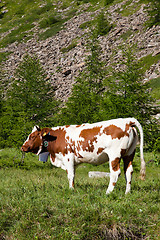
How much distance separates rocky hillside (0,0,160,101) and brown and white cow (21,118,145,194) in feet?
103

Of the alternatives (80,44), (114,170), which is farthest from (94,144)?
(80,44)

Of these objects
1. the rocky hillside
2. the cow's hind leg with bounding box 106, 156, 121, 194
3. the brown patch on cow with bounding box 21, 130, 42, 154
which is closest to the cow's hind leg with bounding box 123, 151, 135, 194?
the cow's hind leg with bounding box 106, 156, 121, 194

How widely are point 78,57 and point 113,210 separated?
50.2 metres

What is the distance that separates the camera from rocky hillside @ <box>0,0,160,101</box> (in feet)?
141

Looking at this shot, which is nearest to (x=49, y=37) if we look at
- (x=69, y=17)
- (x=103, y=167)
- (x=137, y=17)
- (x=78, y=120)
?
(x=69, y=17)

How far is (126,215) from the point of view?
4.54 m

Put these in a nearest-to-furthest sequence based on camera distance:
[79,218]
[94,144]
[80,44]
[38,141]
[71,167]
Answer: [79,218] < [94,144] < [71,167] < [38,141] < [80,44]

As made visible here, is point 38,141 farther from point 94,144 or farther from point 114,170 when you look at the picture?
point 114,170

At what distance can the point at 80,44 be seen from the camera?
57.1 meters

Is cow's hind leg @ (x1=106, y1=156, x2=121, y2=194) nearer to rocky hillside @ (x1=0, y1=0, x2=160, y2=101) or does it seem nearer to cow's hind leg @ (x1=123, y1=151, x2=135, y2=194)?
cow's hind leg @ (x1=123, y1=151, x2=135, y2=194)

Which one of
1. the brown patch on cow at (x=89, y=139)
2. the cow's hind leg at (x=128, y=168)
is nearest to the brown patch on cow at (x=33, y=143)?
the brown patch on cow at (x=89, y=139)

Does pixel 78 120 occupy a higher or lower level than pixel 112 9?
lower

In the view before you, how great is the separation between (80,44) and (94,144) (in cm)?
5476

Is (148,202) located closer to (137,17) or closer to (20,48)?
(137,17)
